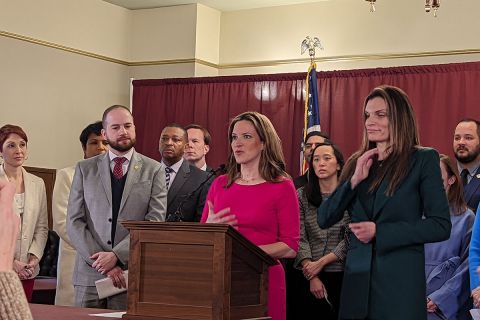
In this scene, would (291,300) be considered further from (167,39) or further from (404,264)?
(167,39)

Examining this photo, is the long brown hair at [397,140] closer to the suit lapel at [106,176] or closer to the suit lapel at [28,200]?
the suit lapel at [106,176]

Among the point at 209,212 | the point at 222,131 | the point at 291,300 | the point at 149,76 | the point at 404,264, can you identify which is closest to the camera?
the point at 404,264

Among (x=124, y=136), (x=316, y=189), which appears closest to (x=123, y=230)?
(x=124, y=136)

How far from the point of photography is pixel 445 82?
804 cm

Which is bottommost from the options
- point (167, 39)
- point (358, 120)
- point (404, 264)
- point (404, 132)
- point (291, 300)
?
point (291, 300)

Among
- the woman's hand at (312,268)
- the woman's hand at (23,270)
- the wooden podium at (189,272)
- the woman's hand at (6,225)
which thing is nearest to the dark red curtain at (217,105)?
the woman's hand at (23,270)

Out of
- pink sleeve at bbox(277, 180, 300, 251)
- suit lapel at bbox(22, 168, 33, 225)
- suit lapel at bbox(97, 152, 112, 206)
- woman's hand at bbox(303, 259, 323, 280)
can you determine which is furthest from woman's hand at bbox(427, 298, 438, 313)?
suit lapel at bbox(22, 168, 33, 225)

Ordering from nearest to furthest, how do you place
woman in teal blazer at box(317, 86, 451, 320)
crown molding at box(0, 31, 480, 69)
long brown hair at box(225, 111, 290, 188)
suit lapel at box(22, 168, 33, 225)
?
1. woman in teal blazer at box(317, 86, 451, 320)
2. long brown hair at box(225, 111, 290, 188)
3. suit lapel at box(22, 168, 33, 225)
4. crown molding at box(0, 31, 480, 69)

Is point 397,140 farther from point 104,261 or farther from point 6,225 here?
point 6,225

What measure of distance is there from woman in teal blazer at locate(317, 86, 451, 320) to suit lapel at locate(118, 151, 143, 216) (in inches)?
63.4

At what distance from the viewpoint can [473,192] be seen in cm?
533

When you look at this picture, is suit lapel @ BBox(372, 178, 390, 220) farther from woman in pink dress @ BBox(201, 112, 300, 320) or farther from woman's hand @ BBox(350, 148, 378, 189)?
woman in pink dress @ BBox(201, 112, 300, 320)

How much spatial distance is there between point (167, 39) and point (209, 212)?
6.34 metres

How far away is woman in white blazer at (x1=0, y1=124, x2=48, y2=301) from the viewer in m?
5.58
